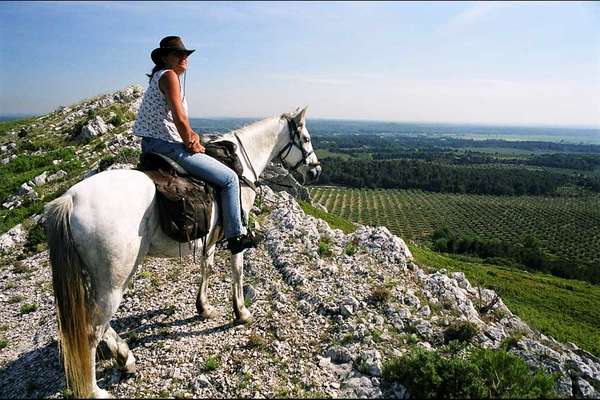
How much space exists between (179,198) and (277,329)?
332 cm

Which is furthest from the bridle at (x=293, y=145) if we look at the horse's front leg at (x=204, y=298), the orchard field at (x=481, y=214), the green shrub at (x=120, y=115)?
the orchard field at (x=481, y=214)

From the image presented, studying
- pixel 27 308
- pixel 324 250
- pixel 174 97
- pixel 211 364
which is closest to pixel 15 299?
pixel 27 308

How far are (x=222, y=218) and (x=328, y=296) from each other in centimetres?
342

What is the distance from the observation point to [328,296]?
8.63 metres

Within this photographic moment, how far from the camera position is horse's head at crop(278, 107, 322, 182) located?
786 centimetres

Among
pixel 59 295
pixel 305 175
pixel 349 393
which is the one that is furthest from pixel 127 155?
pixel 349 393

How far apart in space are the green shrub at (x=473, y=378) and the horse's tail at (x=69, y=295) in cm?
434

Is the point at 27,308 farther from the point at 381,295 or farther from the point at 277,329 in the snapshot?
the point at 381,295

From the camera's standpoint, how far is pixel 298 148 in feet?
26.1

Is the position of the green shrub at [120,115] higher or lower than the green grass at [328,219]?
higher

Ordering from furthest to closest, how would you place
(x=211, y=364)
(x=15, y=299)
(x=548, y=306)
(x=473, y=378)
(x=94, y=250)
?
1. (x=548, y=306)
2. (x=15, y=299)
3. (x=211, y=364)
4. (x=473, y=378)
5. (x=94, y=250)

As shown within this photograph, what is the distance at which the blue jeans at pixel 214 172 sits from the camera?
19.4 feet

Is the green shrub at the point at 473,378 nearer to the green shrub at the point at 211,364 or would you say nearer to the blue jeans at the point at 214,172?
the green shrub at the point at 211,364

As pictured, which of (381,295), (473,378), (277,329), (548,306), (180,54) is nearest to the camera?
(473,378)
